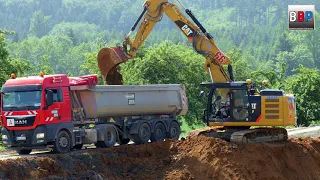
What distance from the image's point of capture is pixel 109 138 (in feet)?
101

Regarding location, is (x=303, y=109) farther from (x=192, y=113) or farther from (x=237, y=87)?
(x=237, y=87)

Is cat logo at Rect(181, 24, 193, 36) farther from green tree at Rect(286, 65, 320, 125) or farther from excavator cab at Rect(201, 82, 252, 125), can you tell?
green tree at Rect(286, 65, 320, 125)

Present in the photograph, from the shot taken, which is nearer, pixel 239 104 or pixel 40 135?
pixel 40 135

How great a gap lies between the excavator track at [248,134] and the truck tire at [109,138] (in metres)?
3.32

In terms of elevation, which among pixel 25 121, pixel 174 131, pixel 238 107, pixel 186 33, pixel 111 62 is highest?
pixel 186 33

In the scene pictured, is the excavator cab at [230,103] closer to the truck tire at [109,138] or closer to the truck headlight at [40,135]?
the truck tire at [109,138]

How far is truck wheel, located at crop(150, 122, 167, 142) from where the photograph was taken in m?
32.8

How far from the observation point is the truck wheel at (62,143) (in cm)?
2802

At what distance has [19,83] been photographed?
28453mm

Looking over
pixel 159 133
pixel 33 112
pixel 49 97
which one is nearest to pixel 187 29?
pixel 159 133

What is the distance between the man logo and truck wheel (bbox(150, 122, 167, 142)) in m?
31.6

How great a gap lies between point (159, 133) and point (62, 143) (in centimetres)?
609

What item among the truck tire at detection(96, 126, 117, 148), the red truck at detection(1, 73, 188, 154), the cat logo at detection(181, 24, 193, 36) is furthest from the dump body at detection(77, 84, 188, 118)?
the cat logo at detection(181, 24, 193, 36)

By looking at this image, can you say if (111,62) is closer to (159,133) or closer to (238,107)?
(159,133)
